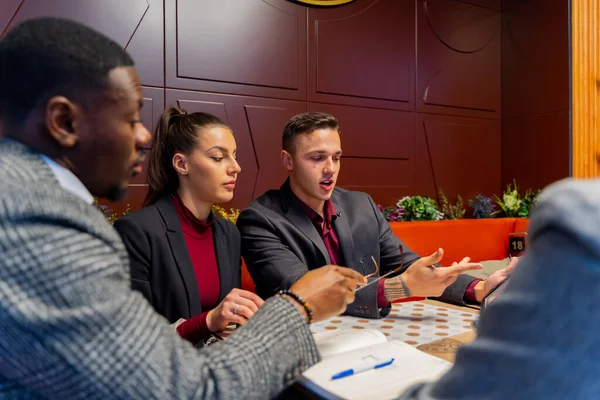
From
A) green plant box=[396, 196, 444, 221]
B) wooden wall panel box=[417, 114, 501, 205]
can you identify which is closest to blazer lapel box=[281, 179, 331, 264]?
green plant box=[396, 196, 444, 221]

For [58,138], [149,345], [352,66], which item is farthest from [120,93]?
[352,66]

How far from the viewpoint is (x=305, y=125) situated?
7.17ft

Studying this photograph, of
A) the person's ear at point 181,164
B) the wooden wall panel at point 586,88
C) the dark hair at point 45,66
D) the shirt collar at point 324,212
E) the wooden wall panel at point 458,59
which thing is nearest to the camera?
the dark hair at point 45,66

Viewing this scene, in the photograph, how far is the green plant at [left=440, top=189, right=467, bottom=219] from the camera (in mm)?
4020

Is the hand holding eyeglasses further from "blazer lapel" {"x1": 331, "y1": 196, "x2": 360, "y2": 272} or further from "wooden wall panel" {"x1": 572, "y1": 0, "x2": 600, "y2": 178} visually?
"wooden wall panel" {"x1": 572, "y1": 0, "x2": 600, "y2": 178}

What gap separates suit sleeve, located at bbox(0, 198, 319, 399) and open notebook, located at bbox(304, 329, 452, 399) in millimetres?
211

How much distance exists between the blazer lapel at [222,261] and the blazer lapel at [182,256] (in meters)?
0.13

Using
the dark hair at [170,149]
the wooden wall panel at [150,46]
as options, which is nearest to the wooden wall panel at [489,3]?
the wooden wall panel at [150,46]

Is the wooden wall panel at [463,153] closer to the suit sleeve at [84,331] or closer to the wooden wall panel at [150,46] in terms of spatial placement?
the wooden wall panel at [150,46]

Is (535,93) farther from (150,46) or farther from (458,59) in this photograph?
(150,46)

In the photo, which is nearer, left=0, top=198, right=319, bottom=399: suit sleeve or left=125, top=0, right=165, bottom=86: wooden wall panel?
left=0, top=198, right=319, bottom=399: suit sleeve

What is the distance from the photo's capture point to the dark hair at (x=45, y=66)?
70 centimetres

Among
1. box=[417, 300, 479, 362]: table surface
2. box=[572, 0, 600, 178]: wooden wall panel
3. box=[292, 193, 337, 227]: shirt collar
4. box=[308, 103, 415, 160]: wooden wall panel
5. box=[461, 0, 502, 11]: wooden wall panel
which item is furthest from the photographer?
box=[461, 0, 502, 11]: wooden wall panel

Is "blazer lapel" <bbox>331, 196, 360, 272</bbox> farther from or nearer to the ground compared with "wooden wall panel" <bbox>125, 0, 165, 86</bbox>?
nearer to the ground
